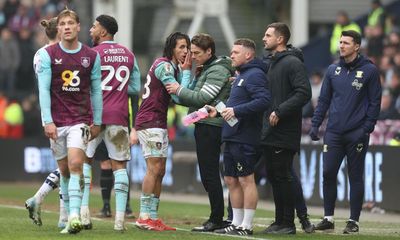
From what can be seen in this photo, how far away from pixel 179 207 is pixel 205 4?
46.8 ft

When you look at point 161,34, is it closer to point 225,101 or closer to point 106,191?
point 106,191

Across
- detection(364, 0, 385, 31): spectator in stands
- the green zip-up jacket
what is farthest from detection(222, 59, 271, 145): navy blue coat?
detection(364, 0, 385, 31): spectator in stands

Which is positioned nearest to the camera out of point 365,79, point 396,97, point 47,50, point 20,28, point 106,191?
point 47,50

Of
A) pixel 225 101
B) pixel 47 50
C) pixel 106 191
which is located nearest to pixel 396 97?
pixel 106 191

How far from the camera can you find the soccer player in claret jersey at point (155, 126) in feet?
46.2

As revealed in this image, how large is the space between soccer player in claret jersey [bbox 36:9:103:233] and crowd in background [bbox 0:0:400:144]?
10.8m

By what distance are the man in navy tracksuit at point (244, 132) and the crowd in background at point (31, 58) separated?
378 inches

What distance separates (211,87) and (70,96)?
1.72 m

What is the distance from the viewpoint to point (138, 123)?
46.7 ft

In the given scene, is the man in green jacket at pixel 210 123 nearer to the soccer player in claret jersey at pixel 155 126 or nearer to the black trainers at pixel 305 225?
the soccer player in claret jersey at pixel 155 126

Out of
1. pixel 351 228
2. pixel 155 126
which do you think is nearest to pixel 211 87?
pixel 155 126

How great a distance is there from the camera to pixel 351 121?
14.8 meters

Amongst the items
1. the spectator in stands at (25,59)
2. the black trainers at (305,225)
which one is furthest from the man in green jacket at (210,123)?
the spectator in stands at (25,59)

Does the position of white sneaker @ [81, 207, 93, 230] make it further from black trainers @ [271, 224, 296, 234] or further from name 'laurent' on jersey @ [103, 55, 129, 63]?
black trainers @ [271, 224, 296, 234]
